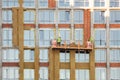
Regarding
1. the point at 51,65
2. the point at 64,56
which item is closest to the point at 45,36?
the point at 64,56

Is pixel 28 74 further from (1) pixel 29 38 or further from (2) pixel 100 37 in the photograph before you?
(2) pixel 100 37

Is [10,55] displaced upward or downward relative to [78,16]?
downward

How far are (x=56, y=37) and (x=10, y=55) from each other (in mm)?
5920

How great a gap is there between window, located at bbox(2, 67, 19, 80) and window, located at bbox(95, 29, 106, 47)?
1016 cm

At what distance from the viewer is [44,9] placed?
3132 inches

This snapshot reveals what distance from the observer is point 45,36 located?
79438 mm

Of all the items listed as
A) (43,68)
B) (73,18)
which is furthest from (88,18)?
(43,68)

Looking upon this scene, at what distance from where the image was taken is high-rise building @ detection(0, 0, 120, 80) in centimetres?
7875

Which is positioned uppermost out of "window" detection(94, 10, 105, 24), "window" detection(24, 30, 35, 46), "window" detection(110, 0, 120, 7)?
"window" detection(110, 0, 120, 7)

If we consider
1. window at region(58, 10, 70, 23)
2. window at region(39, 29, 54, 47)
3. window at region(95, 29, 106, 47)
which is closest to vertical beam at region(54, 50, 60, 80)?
window at region(39, 29, 54, 47)

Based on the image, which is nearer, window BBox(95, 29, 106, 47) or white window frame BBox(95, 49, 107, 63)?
white window frame BBox(95, 49, 107, 63)

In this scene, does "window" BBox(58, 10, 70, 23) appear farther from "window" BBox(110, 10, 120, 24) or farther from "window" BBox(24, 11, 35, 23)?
"window" BBox(110, 10, 120, 24)

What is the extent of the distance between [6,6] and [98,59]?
1277cm

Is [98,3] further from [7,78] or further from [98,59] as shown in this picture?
[7,78]
